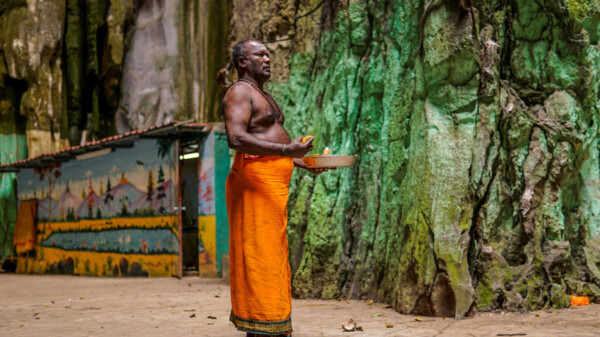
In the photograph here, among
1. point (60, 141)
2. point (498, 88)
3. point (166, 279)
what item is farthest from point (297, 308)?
point (60, 141)

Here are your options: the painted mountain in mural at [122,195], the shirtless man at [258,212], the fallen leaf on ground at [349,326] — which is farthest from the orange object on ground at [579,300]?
the painted mountain in mural at [122,195]

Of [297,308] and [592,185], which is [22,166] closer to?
[297,308]

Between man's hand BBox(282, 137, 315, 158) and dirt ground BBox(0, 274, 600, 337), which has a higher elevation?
man's hand BBox(282, 137, 315, 158)

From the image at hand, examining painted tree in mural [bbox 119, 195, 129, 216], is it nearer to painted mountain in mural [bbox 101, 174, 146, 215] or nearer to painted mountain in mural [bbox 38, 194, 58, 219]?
painted mountain in mural [bbox 101, 174, 146, 215]

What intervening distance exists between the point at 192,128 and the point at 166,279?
8.91ft

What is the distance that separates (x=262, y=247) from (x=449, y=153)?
2.92 metres

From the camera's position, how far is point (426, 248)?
241 inches

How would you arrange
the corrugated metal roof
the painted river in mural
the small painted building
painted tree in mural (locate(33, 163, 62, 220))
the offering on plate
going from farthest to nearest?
painted tree in mural (locate(33, 163, 62, 220))
the painted river in mural
the small painted building
the corrugated metal roof
the offering on plate

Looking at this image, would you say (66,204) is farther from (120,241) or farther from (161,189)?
(161,189)

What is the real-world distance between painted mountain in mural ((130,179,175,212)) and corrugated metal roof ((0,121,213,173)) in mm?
942

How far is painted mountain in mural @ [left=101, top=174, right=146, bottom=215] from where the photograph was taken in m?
12.9

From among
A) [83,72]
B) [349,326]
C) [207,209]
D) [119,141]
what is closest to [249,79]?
[349,326]

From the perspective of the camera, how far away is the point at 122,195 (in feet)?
43.5

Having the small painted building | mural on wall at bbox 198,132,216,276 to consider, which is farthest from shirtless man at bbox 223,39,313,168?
mural on wall at bbox 198,132,216,276
